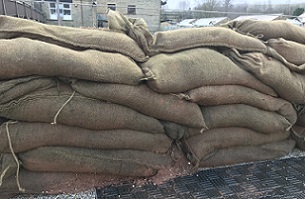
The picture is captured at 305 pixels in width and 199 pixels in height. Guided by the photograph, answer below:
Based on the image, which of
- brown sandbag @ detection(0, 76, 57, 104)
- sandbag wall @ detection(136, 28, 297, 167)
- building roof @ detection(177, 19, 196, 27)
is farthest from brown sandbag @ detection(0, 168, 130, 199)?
building roof @ detection(177, 19, 196, 27)

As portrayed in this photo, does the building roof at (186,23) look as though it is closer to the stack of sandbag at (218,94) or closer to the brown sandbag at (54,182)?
the stack of sandbag at (218,94)

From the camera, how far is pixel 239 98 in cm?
200

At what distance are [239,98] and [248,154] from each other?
475 mm

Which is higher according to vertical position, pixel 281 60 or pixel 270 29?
Answer: pixel 270 29

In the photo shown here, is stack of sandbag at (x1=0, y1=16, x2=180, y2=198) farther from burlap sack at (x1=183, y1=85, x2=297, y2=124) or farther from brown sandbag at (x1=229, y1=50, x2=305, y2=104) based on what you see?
brown sandbag at (x1=229, y1=50, x2=305, y2=104)

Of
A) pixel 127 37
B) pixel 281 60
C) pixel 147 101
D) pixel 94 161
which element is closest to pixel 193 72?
pixel 147 101

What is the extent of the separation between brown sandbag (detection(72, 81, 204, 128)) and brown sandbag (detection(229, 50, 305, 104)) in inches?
19.7

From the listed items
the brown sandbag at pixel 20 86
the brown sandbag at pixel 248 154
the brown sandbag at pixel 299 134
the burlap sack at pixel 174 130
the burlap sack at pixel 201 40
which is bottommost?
the brown sandbag at pixel 248 154

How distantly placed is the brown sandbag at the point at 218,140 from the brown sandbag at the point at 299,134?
29 centimetres

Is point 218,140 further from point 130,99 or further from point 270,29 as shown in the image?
point 270,29

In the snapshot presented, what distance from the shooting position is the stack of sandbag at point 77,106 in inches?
62.9

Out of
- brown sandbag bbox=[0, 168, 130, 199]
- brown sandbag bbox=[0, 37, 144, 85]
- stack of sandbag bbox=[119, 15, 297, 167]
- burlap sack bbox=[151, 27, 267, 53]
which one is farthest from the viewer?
burlap sack bbox=[151, 27, 267, 53]

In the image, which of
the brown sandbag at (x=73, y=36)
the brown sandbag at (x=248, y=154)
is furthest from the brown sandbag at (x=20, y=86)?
the brown sandbag at (x=248, y=154)

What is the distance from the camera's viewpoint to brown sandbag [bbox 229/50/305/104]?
1.99 m
